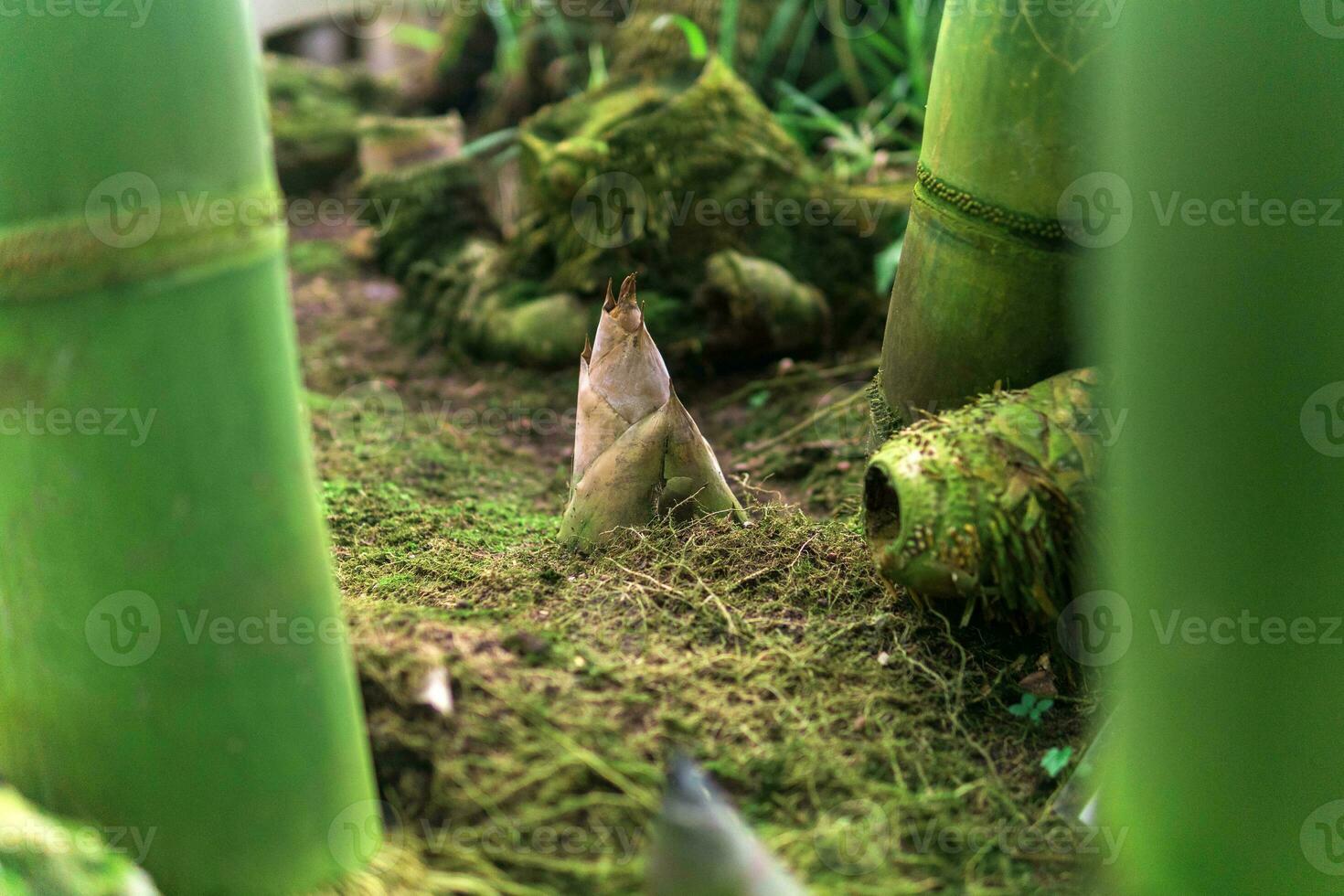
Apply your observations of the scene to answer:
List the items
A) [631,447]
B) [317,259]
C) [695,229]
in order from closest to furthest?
[631,447] → [695,229] → [317,259]

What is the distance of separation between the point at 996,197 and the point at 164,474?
1.52 m

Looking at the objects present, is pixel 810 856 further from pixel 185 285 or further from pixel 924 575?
pixel 185 285

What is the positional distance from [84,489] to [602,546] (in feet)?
3.61

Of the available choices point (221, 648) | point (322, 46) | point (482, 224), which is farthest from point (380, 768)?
point (322, 46)

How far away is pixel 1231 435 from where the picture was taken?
4.71 feet

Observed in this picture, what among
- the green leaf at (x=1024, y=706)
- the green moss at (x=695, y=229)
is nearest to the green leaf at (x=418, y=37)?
the green moss at (x=695, y=229)

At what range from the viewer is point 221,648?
4.90 ft

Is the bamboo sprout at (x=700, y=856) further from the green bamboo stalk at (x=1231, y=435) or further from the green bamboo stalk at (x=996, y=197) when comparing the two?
the green bamboo stalk at (x=996, y=197)

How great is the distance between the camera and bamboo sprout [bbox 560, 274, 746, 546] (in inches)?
94.1

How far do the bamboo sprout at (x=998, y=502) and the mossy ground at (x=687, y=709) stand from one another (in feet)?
0.65

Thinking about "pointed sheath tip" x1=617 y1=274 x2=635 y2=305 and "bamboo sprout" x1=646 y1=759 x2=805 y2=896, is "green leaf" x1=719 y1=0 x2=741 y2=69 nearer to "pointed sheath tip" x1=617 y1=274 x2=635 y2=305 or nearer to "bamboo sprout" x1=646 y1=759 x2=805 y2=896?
"pointed sheath tip" x1=617 y1=274 x2=635 y2=305

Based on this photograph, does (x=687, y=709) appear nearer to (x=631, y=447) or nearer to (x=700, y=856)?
(x=700, y=856)

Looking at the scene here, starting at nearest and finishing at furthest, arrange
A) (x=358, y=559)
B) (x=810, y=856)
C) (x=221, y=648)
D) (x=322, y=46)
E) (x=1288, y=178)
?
(x=1288, y=178) → (x=221, y=648) → (x=810, y=856) → (x=358, y=559) → (x=322, y=46)

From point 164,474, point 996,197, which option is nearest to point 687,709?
point 164,474
